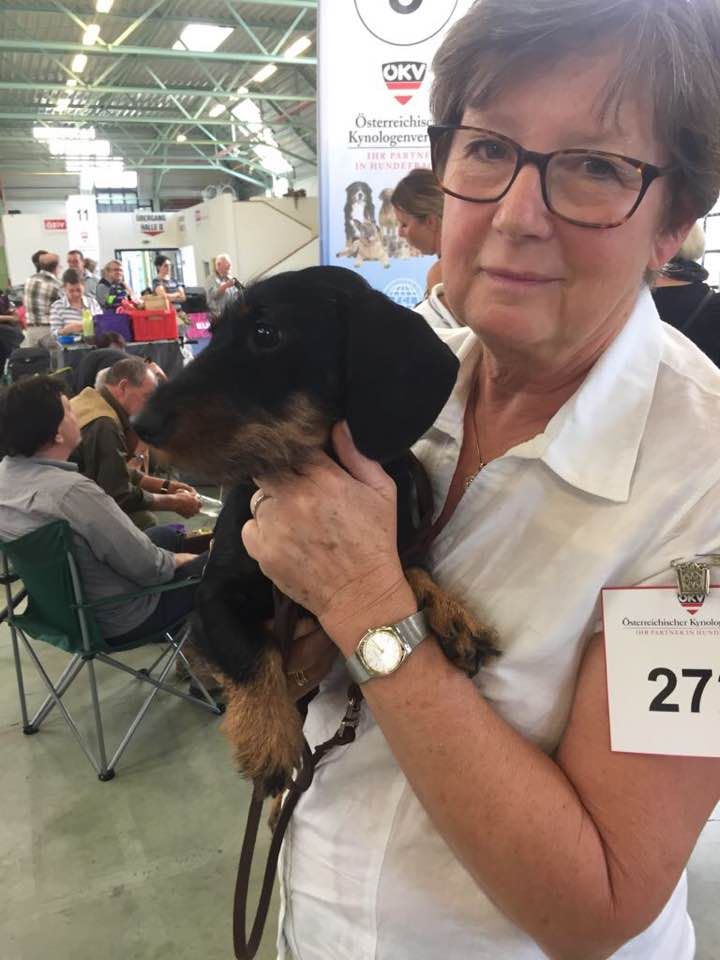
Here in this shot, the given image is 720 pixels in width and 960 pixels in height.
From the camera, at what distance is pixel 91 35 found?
11.1 m

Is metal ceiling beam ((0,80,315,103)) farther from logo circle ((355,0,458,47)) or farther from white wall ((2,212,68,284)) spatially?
logo circle ((355,0,458,47))

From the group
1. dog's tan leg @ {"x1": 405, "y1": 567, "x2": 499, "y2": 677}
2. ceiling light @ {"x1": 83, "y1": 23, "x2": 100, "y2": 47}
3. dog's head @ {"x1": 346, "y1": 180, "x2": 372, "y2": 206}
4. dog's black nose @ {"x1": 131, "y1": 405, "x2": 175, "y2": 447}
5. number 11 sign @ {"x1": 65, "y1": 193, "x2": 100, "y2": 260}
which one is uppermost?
ceiling light @ {"x1": 83, "y1": 23, "x2": 100, "y2": 47}

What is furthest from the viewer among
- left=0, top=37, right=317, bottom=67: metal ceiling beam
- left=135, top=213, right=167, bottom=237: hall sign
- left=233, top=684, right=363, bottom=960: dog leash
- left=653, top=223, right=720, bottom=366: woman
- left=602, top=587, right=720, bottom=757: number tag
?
left=135, top=213, right=167, bottom=237: hall sign

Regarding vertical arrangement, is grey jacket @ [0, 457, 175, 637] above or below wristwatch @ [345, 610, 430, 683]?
below

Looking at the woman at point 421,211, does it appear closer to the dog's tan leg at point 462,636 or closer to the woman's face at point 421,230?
the woman's face at point 421,230

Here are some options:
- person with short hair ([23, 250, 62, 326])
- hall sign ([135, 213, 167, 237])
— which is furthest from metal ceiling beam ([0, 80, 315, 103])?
person with short hair ([23, 250, 62, 326])

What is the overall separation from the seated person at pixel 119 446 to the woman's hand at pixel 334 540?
2841 mm

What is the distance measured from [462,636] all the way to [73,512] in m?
2.28

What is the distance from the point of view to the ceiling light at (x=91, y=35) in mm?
10672

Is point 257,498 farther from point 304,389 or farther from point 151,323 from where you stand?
point 151,323

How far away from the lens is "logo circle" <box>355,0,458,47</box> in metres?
3.77

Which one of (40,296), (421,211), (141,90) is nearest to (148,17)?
(141,90)

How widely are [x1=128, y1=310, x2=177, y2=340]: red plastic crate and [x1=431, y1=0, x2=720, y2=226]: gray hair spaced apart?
23.8 feet

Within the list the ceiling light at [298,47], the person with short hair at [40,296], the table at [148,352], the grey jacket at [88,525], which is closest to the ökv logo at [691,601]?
the grey jacket at [88,525]
